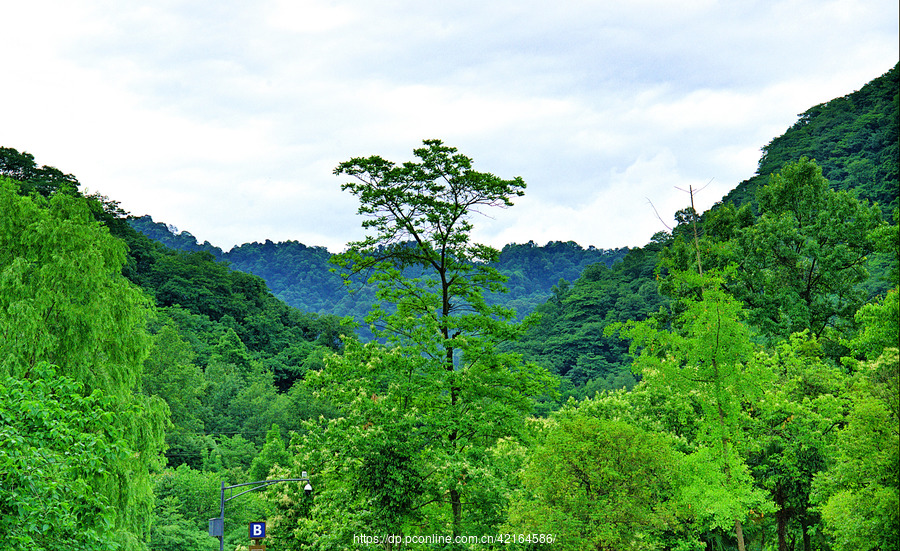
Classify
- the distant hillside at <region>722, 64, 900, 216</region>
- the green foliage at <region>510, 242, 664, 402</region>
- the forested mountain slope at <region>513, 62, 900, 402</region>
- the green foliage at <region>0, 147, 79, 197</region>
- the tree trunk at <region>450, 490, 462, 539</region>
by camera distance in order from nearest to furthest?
the tree trunk at <region>450, 490, 462, 539</region>
the distant hillside at <region>722, 64, 900, 216</region>
the forested mountain slope at <region>513, 62, 900, 402</region>
the green foliage at <region>510, 242, 664, 402</region>
the green foliage at <region>0, 147, 79, 197</region>

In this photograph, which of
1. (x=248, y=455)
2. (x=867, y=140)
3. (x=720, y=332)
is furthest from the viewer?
(x=867, y=140)

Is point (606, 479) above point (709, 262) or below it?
below

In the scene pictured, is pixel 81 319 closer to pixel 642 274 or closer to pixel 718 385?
pixel 718 385

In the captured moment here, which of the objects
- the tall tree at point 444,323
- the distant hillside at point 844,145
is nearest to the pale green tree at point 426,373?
the tall tree at point 444,323

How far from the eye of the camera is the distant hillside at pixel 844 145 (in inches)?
2394

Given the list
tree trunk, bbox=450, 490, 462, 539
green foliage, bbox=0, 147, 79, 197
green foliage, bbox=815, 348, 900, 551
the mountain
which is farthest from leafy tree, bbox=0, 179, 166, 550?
the mountain

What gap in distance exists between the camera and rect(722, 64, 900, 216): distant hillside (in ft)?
200

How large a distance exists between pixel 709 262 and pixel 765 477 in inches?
556

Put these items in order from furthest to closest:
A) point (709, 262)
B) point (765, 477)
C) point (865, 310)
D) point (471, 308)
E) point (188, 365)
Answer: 1. point (188, 365)
2. point (709, 262)
3. point (765, 477)
4. point (471, 308)
5. point (865, 310)

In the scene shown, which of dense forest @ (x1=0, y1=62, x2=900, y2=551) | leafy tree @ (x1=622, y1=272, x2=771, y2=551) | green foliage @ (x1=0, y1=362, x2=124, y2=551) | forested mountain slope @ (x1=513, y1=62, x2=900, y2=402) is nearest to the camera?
green foliage @ (x1=0, y1=362, x2=124, y2=551)

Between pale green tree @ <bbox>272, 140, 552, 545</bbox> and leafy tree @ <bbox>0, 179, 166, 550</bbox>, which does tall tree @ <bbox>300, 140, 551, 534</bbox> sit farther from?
leafy tree @ <bbox>0, 179, 166, 550</bbox>

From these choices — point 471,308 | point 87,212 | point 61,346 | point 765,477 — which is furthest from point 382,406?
point 765,477

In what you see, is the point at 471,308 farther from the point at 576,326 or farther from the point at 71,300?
the point at 576,326

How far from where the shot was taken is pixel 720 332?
1998 cm
